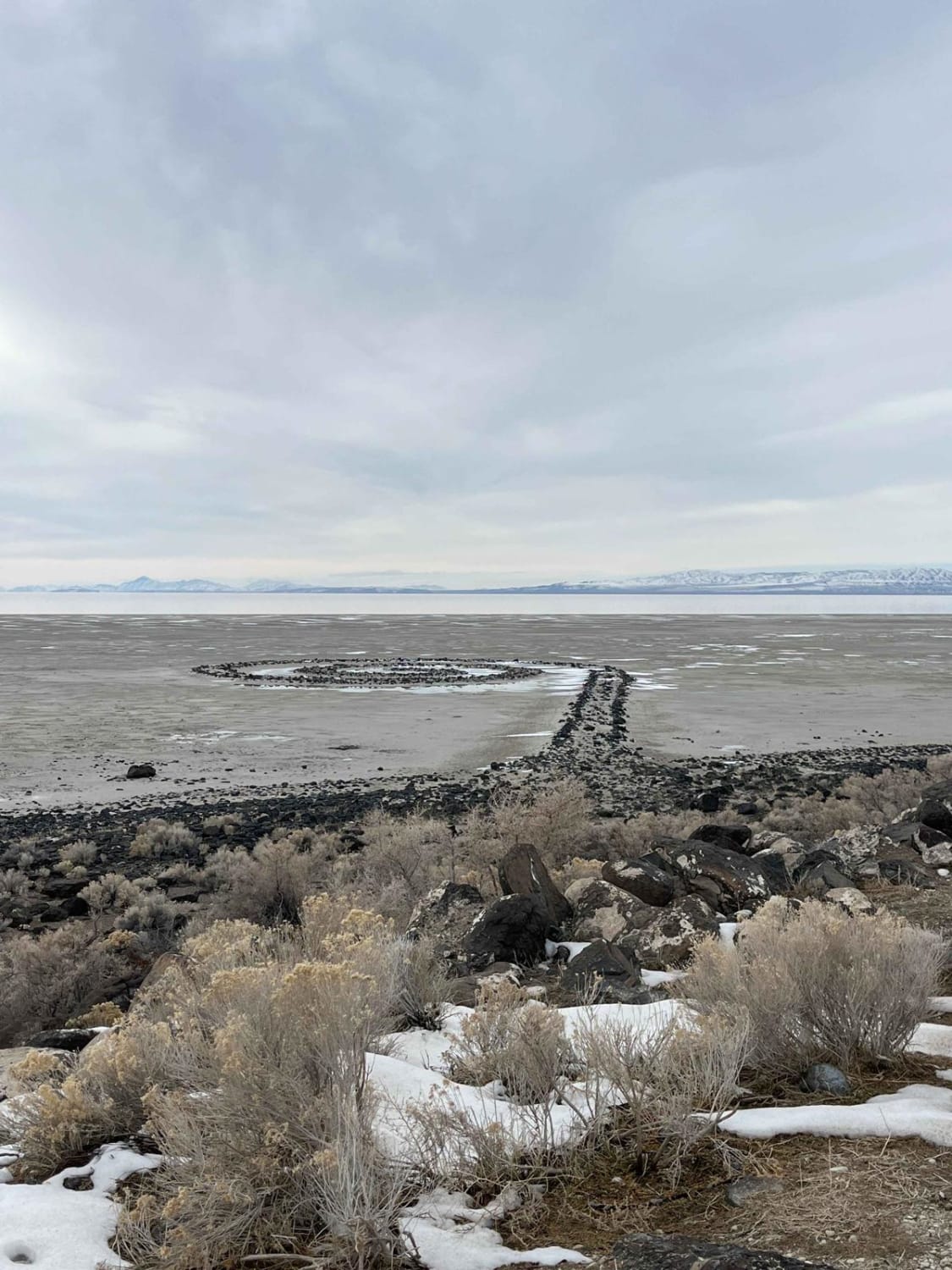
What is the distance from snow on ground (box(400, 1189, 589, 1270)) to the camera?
112 inches

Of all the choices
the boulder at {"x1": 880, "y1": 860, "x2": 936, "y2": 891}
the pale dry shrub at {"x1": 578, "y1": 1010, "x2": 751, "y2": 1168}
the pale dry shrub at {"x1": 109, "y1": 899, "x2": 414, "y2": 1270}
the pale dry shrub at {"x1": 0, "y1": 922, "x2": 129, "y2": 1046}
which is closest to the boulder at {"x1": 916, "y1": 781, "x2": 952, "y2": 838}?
the boulder at {"x1": 880, "y1": 860, "x2": 936, "y2": 891}

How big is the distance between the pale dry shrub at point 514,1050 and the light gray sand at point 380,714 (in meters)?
13.0

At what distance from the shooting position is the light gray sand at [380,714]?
18328 millimetres

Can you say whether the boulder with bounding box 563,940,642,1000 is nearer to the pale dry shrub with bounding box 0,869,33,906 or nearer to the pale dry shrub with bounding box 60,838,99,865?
the pale dry shrub with bounding box 0,869,33,906

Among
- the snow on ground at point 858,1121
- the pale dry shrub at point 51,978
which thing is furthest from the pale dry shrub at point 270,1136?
the pale dry shrub at point 51,978

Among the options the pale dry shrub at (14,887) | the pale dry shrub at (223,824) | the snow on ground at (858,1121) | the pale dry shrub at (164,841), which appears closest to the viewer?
the snow on ground at (858,1121)

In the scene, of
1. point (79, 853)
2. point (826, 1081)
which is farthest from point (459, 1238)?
point (79, 853)

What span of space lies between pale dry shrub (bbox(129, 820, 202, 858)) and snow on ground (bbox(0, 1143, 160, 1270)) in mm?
8887

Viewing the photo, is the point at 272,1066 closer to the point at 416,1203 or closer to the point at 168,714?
the point at 416,1203

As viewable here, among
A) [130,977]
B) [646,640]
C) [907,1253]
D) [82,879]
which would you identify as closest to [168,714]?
[82,879]

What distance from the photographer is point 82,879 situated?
10695mm

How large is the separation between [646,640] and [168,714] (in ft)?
149

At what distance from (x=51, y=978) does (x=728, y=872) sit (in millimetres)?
6054

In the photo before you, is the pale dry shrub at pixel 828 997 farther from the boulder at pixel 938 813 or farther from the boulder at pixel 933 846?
the boulder at pixel 938 813
